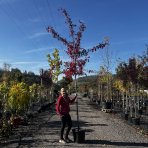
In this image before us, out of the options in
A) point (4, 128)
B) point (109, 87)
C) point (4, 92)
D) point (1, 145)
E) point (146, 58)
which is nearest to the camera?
Answer: point (1, 145)

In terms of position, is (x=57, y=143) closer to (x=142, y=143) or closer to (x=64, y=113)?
(x=64, y=113)

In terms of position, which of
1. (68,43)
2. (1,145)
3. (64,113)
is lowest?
(1,145)

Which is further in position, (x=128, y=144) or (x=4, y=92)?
(x=4, y=92)

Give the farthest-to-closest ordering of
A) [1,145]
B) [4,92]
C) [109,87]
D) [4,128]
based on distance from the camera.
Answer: [109,87] → [4,92] → [4,128] → [1,145]

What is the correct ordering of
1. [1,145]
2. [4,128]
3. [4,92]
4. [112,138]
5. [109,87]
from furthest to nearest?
[109,87], [4,92], [4,128], [112,138], [1,145]

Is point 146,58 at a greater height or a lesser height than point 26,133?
greater

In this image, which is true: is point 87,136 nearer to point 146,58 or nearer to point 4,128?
point 4,128

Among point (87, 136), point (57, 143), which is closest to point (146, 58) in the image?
point (87, 136)

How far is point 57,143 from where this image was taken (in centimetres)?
1148

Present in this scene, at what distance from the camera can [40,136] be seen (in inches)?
517

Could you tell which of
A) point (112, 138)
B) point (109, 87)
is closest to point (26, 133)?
point (112, 138)

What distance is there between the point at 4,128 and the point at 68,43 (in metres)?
3.87

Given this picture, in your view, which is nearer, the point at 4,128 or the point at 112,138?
the point at 112,138

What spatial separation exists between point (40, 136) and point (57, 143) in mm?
1794
